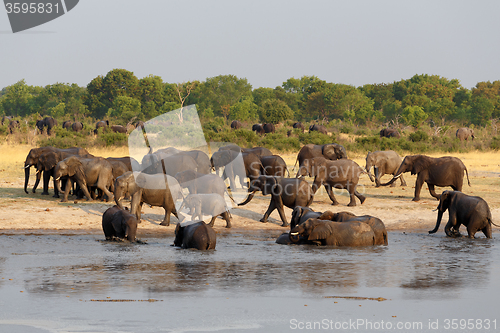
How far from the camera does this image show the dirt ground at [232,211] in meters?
12.9

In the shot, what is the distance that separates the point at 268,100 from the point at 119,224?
1932 inches

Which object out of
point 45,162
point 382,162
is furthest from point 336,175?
point 45,162

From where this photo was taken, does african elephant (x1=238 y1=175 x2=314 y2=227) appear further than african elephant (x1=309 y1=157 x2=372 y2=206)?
No

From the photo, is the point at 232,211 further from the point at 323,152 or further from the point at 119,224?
the point at 323,152

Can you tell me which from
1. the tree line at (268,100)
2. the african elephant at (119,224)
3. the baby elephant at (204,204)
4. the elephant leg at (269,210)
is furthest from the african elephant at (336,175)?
the tree line at (268,100)

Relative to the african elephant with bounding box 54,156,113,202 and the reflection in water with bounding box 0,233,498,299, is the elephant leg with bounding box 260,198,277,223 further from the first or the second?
the african elephant with bounding box 54,156,113,202

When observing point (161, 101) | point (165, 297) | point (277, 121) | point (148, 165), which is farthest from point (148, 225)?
point (161, 101)

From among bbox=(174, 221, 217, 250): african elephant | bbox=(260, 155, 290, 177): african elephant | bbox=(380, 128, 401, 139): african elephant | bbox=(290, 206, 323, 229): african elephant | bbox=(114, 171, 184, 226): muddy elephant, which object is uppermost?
bbox=(380, 128, 401, 139): african elephant

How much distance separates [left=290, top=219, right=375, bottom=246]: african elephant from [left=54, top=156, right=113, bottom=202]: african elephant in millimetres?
6242

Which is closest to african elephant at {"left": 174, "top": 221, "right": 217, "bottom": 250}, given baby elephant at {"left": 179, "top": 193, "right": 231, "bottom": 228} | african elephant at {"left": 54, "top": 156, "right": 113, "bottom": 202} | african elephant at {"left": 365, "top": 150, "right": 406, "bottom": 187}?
baby elephant at {"left": 179, "top": 193, "right": 231, "bottom": 228}

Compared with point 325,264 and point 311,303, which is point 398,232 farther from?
point 311,303

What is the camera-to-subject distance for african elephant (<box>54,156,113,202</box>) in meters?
15.5

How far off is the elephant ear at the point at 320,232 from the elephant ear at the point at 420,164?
753cm

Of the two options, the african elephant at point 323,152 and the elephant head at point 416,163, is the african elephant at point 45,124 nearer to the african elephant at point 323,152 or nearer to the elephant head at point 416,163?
the african elephant at point 323,152
